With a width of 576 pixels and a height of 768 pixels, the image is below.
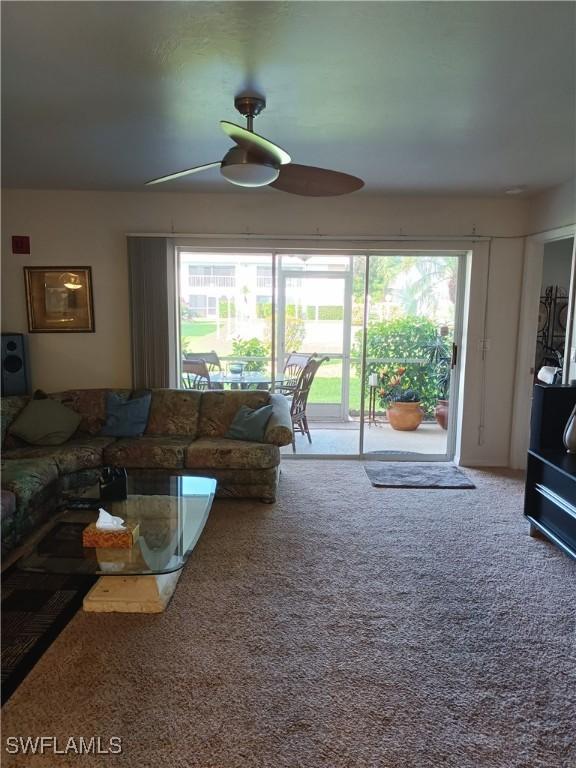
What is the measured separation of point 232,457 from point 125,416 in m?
1.06

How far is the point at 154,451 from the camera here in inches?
142

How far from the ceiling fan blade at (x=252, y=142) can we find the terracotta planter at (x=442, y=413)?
137 inches

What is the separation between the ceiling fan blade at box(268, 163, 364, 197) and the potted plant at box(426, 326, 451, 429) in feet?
8.63

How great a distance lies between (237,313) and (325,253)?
1034mm

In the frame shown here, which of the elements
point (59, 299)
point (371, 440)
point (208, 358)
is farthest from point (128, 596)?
point (371, 440)

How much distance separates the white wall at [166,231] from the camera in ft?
14.1

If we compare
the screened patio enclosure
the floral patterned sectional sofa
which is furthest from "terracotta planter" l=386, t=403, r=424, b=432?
the floral patterned sectional sofa

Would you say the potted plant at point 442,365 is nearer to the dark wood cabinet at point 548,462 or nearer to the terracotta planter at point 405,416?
the terracotta planter at point 405,416

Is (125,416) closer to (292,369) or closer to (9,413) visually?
(9,413)

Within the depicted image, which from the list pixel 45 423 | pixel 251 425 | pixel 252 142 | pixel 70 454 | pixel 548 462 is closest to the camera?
pixel 252 142

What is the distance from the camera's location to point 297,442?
5.03 metres

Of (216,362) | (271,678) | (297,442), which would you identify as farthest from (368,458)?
(271,678)

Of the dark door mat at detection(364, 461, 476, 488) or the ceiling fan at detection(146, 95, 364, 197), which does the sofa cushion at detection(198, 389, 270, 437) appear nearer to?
the dark door mat at detection(364, 461, 476, 488)

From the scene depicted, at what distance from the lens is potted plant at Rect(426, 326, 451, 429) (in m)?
4.77
